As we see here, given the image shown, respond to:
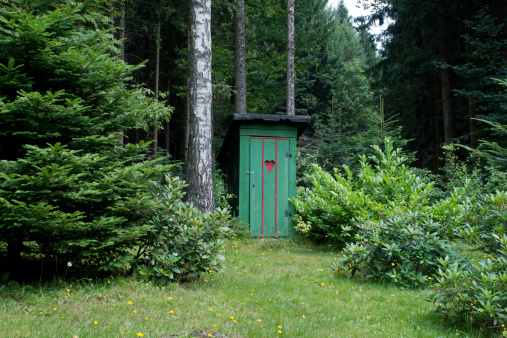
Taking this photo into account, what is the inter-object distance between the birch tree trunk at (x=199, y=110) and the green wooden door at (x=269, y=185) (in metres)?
1.69

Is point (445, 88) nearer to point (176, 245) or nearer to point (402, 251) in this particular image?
point (402, 251)

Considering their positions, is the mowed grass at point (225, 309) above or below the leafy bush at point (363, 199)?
below

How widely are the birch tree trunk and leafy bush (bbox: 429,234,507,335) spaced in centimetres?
447

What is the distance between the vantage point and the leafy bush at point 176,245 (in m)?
4.23

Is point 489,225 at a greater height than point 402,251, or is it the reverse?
point 489,225

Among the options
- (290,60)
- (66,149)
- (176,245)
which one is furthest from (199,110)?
(290,60)

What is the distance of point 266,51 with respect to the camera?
18.8 meters

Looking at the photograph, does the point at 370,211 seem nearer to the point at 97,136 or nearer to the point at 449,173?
the point at 97,136

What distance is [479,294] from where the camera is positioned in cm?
308

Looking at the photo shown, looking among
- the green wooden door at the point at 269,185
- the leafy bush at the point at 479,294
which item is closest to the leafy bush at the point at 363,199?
the green wooden door at the point at 269,185

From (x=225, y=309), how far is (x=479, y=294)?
222 centimetres

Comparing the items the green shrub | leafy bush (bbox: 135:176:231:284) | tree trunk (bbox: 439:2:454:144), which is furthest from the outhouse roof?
tree trunk (bbox: 439:2:454:144)

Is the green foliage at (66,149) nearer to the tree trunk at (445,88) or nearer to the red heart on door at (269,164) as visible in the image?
the red heart on door at (269,164)

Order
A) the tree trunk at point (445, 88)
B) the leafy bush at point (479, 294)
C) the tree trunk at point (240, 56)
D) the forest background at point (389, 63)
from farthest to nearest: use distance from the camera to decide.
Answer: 1. the tree trunk at point (445, 88)
2. the forest background at point (389, 63)
3. the tree trunk at point (240, 56)
4. the leafy bush at point (479, 294)
